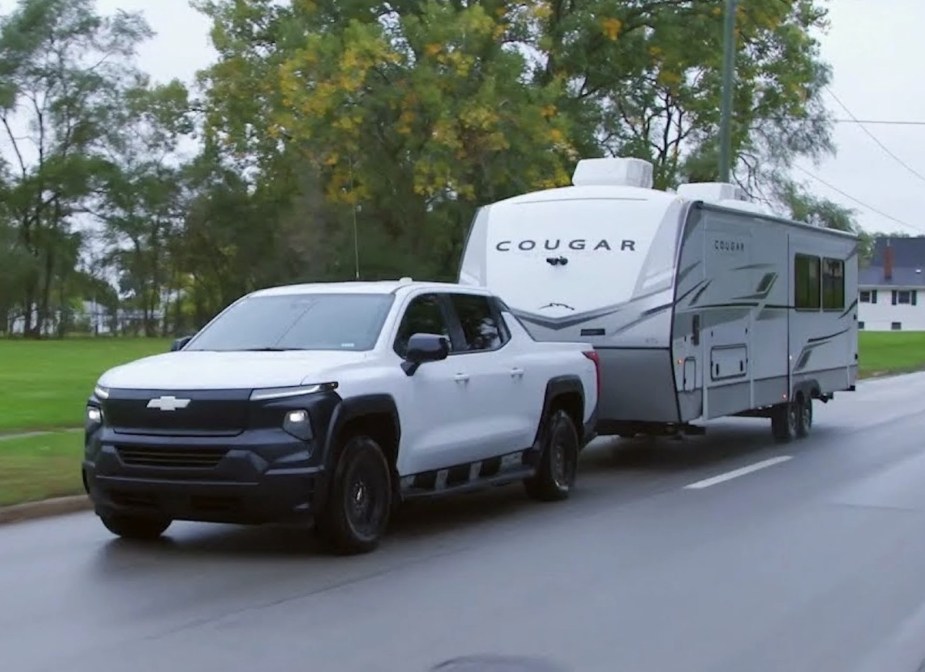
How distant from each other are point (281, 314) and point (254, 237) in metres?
43.2

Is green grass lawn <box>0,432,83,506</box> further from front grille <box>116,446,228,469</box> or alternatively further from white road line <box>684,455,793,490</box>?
white road line <box>684,455,793,490</box>

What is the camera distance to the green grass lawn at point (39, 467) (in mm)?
11141

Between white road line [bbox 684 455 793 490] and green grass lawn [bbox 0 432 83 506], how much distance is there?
5.90m

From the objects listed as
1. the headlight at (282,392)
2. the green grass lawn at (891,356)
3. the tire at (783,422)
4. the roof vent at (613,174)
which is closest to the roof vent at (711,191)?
the roof vent at (613,174)

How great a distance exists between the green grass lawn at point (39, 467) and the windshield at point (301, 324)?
2223 mm

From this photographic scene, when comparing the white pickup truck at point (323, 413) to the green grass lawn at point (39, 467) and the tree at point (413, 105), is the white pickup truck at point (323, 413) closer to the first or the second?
the green grass lawn at point (39, 467)

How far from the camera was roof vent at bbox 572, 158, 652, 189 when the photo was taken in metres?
15.6

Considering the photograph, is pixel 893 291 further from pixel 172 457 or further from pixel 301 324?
pixel 172 457

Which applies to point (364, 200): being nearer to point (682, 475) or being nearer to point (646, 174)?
point (646, 174)

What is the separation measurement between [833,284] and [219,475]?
1286 cm

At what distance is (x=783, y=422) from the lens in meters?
17.6

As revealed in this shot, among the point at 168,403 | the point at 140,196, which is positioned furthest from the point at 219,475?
the point at 140,196

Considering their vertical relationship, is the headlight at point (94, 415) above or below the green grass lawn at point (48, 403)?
above

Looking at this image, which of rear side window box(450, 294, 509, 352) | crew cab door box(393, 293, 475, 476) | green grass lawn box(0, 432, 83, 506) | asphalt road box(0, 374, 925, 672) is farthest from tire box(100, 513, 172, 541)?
rear side window box(450, 294, 509, 352)
